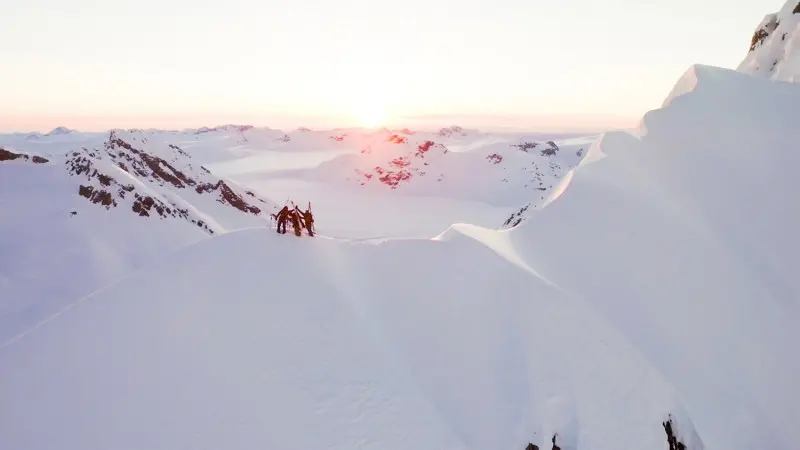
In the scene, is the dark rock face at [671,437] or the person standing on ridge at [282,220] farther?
the person standing on ridge at [282,220]

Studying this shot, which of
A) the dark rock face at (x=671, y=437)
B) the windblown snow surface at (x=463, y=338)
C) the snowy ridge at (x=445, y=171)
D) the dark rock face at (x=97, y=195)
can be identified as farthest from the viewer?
the snowy ridge at (x=445, y=171)

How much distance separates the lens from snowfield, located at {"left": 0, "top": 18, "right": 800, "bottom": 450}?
729 cm

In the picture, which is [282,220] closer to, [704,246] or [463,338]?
[463,338]

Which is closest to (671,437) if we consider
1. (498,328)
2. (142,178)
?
(498,328)

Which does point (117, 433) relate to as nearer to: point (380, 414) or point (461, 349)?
point (380, 414)

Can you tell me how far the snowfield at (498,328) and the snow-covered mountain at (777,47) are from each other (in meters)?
4.61

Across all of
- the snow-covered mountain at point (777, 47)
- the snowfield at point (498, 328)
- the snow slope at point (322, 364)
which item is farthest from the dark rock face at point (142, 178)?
the snow-covered mountain at point (777, 47)

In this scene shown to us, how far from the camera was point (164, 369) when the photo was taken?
303 inches

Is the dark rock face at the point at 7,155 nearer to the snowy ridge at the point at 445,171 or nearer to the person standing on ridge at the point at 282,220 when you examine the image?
the person standing on ridge at the point at 282,220

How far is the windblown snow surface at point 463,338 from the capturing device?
7.23 meters

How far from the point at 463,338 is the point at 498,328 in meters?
0.78

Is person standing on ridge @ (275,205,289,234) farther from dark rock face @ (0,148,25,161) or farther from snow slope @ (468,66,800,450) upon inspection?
dark rock face @ (0,148,25,161)

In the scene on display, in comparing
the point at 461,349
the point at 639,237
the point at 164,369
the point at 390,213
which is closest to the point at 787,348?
the point at 639,237

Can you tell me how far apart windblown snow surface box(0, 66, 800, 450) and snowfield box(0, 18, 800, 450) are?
Result: 39 mm
